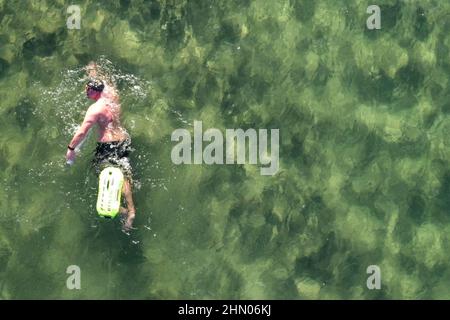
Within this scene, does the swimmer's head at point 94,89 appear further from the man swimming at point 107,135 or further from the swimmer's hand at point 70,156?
the swimmer's hand at point 70,156

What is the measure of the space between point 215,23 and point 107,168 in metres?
2.40

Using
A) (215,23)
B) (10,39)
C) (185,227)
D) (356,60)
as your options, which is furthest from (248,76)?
(10,39)

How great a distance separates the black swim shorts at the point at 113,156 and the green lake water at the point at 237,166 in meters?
0.13

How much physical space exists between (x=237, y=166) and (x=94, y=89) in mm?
2079

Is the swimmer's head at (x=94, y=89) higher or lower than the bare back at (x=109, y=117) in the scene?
higher

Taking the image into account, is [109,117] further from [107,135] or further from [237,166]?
[237,166]

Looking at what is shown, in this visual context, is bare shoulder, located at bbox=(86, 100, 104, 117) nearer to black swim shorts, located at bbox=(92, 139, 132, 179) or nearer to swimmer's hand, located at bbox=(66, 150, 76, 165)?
black swim shorts, located at bbox=(92, 139, 132, 179)

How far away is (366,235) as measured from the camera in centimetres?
978

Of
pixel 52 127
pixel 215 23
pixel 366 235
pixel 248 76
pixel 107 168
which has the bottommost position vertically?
pixel 366 235

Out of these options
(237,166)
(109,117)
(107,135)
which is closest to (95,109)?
(109,117)

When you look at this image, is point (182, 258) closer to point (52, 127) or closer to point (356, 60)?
point (52, 127)

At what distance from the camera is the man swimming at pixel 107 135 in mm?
9336

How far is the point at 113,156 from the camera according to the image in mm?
9609

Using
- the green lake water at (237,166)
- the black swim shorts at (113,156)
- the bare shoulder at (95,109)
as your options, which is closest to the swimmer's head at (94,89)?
the bare shoulder at (95,109)
